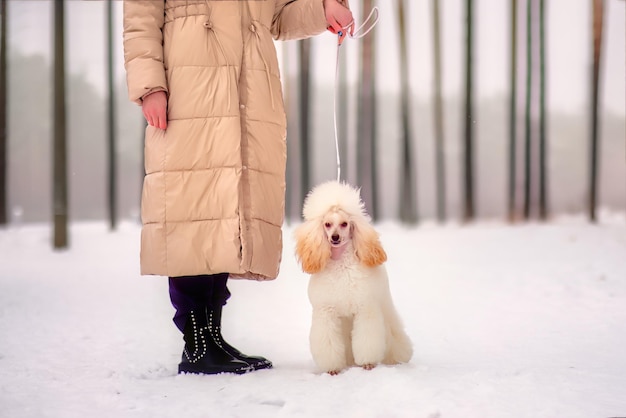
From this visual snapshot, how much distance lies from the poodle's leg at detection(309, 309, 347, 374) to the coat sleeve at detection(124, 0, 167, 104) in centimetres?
126

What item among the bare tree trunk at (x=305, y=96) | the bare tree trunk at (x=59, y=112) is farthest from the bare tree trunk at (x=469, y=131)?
the bare tree trunk at (x=59, y=112)

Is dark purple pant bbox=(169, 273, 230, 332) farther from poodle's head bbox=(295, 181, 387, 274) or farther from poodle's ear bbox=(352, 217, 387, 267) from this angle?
poodle's ear bbox=(352, 217, 387, 267)

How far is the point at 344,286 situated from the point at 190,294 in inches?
28.6

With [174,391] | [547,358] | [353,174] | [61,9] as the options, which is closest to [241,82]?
[174,391]

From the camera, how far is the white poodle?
2748 millimetres

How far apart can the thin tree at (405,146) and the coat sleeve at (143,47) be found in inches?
273

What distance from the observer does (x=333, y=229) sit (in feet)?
9.09

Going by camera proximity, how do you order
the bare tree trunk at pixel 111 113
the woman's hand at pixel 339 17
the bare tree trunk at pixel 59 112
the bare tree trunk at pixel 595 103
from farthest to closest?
the bare tree trunk at pixel 595 103 → the bare tree trunk at pixel 111 113 → the bare tree trunk at pixel 59 112 → the woman's hand at pixel 339 17

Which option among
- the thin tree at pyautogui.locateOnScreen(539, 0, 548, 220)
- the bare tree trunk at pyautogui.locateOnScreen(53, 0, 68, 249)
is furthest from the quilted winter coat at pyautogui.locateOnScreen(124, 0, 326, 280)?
the thin tree at pyautogui.locateOnScreen(539, 0, 548, 220)

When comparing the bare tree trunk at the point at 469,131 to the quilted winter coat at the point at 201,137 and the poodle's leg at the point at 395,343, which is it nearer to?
the poodle's leg at the point at 395,343

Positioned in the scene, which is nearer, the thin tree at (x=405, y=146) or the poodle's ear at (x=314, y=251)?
the poodle's ear at (x=314, y=251)

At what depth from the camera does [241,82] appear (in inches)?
113

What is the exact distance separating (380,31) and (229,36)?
7.26 metres

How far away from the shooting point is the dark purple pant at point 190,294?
2.88 metres
